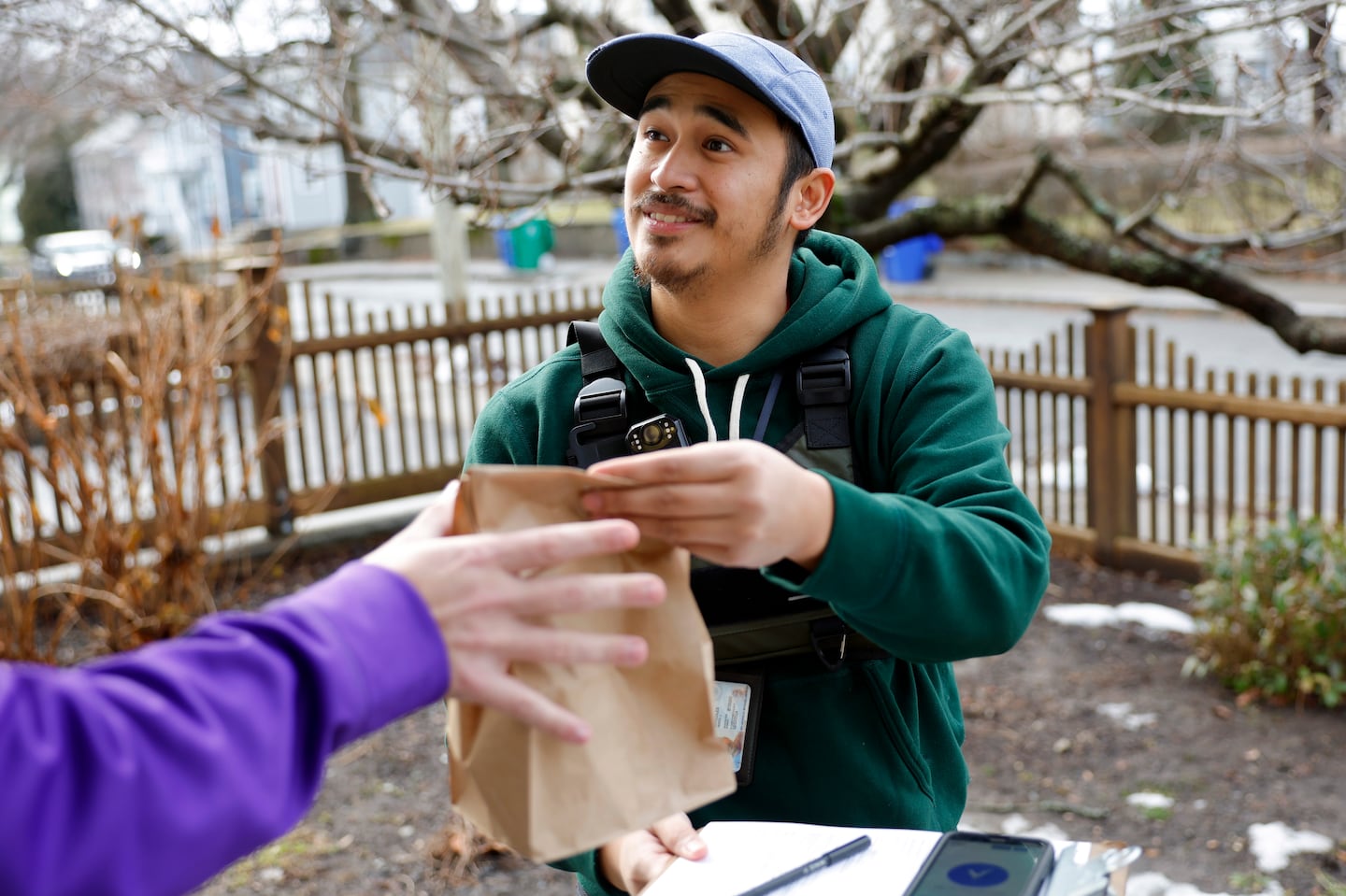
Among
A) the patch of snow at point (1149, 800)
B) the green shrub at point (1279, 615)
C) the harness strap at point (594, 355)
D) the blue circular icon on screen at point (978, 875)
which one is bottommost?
the patch of snow at point (1149, 800)

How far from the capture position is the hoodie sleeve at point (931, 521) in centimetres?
148

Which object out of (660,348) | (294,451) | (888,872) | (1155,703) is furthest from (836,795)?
(294,451)

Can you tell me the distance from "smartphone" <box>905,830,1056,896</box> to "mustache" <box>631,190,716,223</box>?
0.94 metres

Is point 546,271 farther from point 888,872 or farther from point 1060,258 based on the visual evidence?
point 888,872

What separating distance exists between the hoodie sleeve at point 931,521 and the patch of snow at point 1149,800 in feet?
10.0

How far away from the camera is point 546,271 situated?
24.8m

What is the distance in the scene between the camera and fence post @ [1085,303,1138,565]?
6.73 metres

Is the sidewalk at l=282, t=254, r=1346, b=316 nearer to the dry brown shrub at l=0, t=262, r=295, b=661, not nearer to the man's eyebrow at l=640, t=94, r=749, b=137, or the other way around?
the dry brown shrub at l=0, t=262, r=295, b=661

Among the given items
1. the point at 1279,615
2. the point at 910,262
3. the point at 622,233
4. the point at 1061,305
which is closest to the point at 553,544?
the point at 1279,615

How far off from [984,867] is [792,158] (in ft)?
3.56

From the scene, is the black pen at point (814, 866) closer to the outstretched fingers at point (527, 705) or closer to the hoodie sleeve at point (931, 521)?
the hoodie sleeve at point (931, 521)

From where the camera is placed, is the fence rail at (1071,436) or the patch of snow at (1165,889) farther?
the fence rail at (1071,436)

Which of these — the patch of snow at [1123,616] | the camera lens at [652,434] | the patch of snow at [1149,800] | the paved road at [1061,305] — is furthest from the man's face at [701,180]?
the paved road at [1061,305]

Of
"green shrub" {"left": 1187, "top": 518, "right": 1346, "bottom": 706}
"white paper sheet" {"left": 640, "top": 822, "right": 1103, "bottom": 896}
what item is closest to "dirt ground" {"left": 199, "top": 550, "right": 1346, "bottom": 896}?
"green shrub" {"left": 1187, "top": 518, "right": 1346, "bottom": 706}
